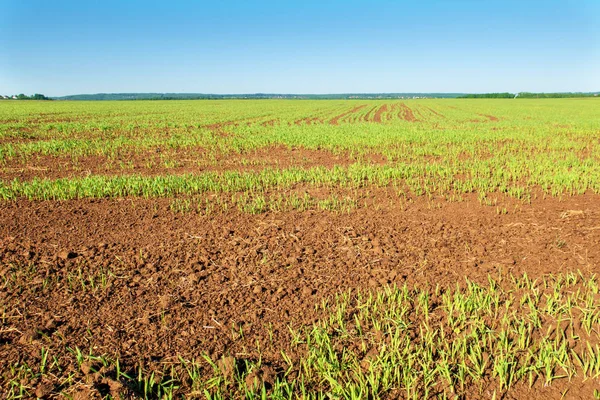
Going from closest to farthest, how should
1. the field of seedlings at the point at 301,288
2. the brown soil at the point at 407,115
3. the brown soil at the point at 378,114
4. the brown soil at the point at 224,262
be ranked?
the field of seedlings at the point at 301,288, the brown soil at the point at 224,262, the brown soil at the point at 407,115, the brown soil at the point at 378,114

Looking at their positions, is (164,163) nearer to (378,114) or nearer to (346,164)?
(346,164)

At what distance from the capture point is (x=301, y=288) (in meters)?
4.36

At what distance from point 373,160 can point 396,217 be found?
5.93 meters

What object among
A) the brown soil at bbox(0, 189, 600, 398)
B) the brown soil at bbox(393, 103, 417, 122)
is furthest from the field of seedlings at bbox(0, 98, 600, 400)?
the brown soil at bbox(393, 103, 417, 122)

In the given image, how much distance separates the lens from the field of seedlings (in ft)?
9.86

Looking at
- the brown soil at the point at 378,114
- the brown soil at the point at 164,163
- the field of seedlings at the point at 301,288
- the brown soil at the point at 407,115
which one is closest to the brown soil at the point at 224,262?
the field of seedlings at the point at 301,288

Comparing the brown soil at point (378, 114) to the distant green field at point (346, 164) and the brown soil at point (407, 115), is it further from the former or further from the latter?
the distant green field at point (346, 164)

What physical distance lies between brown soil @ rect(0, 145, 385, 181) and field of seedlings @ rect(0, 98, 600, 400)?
7.32 ft

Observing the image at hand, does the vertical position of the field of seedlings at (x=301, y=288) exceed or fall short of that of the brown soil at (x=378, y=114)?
it falls short

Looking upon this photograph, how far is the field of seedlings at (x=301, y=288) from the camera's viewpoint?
300 cm

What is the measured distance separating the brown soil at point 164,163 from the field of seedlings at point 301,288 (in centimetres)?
223

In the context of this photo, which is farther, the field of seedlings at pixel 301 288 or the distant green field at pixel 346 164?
the distant green field at pixel 346 164

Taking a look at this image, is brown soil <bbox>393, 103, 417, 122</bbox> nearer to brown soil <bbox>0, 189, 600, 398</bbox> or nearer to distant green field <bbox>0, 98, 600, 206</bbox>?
distant green field <bbox>0, 98, 600, 206</bbox>

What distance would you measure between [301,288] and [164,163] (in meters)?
8.74
